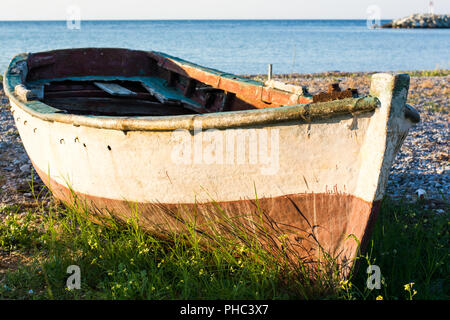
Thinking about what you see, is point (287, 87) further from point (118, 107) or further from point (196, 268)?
point (118, 107)

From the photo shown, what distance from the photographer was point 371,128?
8.44 ft

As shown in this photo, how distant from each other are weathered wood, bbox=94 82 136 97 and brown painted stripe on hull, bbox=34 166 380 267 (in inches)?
111

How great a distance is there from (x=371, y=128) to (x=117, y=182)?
1.93 m

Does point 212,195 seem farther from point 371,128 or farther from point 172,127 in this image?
point 371,128

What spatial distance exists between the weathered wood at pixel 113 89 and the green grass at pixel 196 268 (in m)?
2.37

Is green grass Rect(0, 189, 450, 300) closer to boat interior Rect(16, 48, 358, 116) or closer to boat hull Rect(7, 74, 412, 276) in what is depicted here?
boat hull Rect(7, 74, 412, 276)

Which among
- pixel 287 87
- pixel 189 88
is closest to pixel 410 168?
pixel 287 87

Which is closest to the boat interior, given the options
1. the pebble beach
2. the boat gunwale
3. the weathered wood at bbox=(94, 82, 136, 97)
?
the weathered wood at bbox=(94, 82, 136, 97)

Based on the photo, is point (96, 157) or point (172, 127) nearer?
point (172, 127)

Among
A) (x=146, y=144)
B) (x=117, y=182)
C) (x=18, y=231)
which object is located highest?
(x=146, y=144)

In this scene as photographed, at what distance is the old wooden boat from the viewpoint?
260 centimetres

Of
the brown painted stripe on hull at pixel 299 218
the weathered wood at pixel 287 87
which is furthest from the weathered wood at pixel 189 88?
the brown painted stripe on hull at pixel 299 218

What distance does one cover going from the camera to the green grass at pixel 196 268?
2930 millimetres

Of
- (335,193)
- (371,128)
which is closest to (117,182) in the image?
(335,193)
